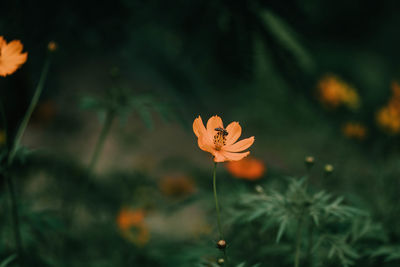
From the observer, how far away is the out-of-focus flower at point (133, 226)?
59.2 inches

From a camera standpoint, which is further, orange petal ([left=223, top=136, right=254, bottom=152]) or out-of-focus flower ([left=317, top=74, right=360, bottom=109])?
out-of-focus flower ([left=317, top=74, right=360, bottom=109])

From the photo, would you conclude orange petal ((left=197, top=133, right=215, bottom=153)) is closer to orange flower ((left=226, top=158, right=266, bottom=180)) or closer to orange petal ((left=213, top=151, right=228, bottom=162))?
orange petal ((left=213, top=151, right=228, bottom=162))

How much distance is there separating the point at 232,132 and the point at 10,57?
0.63m

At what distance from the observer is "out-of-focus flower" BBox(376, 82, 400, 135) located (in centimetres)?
159

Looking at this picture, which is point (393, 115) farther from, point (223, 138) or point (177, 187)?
point (177, 187)

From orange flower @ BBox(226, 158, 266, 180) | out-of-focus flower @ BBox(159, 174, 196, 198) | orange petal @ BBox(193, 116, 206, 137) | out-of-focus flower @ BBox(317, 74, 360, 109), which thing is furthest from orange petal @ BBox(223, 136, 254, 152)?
out-of-focus flower @ BBox(317, 74, 360, 109)

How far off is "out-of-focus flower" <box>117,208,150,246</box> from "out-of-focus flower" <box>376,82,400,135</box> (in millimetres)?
1377

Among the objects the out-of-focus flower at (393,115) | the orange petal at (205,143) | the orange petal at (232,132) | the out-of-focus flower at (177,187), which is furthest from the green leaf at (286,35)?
the out-of-focus flower at (177,187)

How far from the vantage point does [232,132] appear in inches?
37.0

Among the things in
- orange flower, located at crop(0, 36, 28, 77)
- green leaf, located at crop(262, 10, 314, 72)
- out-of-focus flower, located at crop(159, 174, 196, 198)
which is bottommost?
orange flower, located at crop(0, 36, 28, 77)

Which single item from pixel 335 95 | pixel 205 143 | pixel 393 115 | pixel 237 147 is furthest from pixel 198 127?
pixel 335 95

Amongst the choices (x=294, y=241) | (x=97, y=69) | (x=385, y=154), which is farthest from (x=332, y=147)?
(x=97, y=69)

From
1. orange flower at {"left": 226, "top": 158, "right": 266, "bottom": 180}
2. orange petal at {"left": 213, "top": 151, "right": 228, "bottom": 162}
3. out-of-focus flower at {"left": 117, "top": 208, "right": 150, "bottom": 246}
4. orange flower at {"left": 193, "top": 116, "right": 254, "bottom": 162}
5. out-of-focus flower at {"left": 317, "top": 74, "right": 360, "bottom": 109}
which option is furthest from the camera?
out-of-focus flower at {"left": 317, "top": 74, "right": 360, "bottom": 109}

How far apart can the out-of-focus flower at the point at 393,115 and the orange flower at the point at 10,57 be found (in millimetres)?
1563
